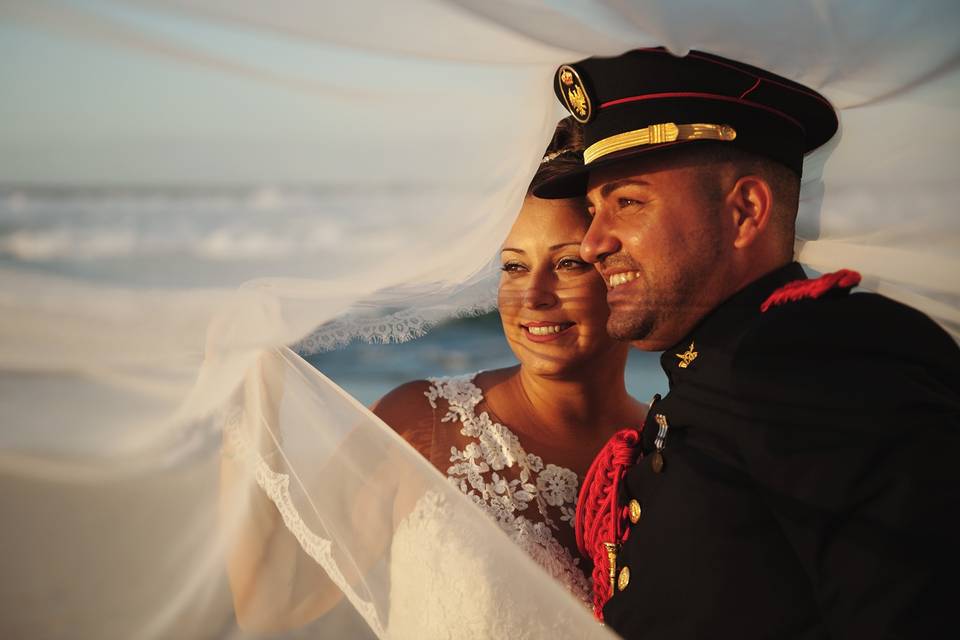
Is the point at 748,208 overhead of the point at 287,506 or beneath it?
overhead

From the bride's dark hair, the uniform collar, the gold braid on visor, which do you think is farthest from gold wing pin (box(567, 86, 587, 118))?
the uniform collar

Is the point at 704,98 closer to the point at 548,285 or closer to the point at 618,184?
the point at 618,184

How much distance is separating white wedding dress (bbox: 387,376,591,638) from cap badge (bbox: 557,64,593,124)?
796 mm

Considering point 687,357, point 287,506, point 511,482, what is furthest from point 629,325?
point 287,506

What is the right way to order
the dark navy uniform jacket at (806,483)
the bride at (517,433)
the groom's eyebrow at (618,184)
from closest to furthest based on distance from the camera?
1. the dark navy uniform jacket at (806,483)
2. the groom's eyebrow at (618,184)
3. the bride at (517,433)

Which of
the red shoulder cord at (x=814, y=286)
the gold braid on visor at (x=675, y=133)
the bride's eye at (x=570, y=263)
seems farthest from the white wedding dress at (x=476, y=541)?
the gold braid on visor at (x=675, y=133)

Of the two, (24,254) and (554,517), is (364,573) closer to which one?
(554,517)

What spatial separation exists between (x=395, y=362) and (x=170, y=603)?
27.0 inches

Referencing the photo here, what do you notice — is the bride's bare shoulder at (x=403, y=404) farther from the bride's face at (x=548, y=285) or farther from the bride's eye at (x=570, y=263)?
the bride's eye at (x=570, y=263)

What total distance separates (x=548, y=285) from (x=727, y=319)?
1.86ft

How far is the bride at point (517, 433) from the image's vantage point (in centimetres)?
179

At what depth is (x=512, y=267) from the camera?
2045 millimetres

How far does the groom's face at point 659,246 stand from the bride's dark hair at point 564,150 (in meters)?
0.32

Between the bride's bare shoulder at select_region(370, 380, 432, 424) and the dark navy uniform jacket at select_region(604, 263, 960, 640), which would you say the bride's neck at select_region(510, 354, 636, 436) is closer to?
the bride's bare shoulder at select_region(370, 380, 432, 424)
